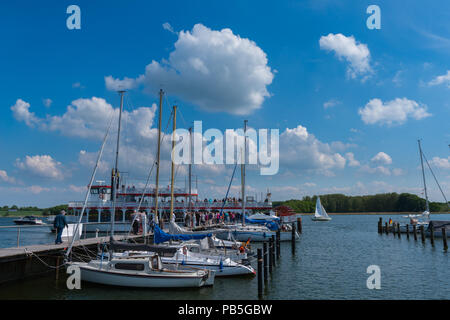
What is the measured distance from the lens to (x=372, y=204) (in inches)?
7042

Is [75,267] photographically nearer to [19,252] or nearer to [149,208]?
[19,252]

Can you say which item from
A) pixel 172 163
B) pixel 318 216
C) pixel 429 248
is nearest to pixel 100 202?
pixel 172 163

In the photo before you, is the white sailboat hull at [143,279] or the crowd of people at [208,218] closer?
the white sailboat hull at [143,279]

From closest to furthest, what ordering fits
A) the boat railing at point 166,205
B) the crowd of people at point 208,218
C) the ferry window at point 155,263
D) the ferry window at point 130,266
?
the ferry window at point 130,266 → the ferry window at point 155,263 → the crowd of people at point 208,218 → the boat railing at point 166,205

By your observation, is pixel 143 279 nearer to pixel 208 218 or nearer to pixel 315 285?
pixel 315 285

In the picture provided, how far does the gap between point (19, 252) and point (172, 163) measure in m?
12.4

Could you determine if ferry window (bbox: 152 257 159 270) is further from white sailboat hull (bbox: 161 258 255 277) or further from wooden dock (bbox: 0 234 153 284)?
wooden dock (bbox: 0 234 153 284)

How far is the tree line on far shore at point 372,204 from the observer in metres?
161

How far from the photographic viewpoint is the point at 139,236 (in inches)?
1142

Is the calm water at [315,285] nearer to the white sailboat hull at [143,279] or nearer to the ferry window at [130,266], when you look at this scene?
the white sailboat hull at [143,279]

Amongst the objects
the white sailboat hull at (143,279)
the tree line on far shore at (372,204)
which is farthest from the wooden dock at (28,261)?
the tree line on far shore at (372,204)

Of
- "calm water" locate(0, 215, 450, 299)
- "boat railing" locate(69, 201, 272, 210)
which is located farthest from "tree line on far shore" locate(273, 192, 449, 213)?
"calm water" locate(0, 215, 450, 299)

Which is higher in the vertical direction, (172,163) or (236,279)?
(172,163)

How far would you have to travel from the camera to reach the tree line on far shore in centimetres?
16115
